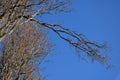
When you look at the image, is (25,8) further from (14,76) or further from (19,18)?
(14,76)

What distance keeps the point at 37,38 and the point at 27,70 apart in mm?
1767

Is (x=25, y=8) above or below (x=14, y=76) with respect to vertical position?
above

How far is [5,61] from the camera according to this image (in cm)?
1594

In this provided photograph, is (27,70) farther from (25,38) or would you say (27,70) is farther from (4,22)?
(4,22)

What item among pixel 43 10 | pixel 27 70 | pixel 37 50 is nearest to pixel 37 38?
pixel 37 50

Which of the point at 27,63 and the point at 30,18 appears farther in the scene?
the point at 27,63

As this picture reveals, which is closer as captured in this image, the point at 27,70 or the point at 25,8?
the point at 25,8

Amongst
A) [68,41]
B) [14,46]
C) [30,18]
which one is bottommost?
[14,46]

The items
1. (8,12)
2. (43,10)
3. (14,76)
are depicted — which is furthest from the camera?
(14,76)

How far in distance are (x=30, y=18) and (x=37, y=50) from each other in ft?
24.7

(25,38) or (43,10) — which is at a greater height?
(43,10)

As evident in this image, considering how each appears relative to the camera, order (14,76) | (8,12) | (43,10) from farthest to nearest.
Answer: (14,76)
(43,10)
(8,12)

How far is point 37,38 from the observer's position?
16.6 metres

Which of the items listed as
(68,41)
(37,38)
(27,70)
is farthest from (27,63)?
(68,41)
